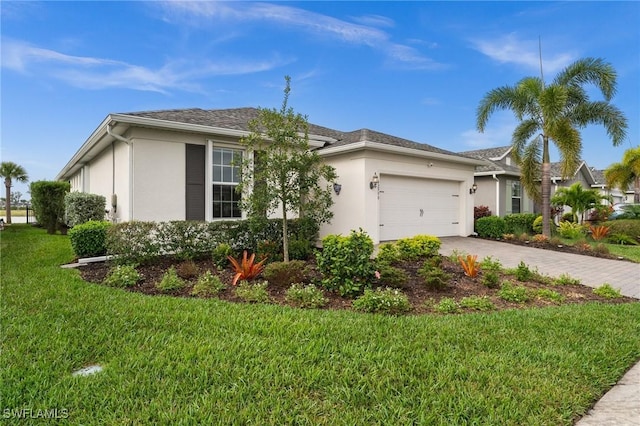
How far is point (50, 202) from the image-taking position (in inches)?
527

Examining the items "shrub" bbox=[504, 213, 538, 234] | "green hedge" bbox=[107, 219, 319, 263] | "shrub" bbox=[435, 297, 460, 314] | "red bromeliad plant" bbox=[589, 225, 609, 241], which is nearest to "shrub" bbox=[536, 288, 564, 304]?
"shrub" bbox=[435, 297, 460, 314]

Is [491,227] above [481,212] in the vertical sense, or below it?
below

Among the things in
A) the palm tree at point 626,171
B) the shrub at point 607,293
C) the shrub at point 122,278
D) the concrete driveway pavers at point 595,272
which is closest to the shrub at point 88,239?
the shrub at point 122,278

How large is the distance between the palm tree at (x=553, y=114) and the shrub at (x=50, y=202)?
59.0ft

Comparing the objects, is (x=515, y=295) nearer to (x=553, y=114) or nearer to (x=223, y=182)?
(x=223, y=182)

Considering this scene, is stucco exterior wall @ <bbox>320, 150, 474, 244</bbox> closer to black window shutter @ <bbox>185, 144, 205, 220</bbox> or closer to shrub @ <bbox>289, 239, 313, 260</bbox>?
shrub @ <bbox>289, 239, 313, 260</bbox>

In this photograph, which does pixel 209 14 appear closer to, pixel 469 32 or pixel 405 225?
pixel 469 32

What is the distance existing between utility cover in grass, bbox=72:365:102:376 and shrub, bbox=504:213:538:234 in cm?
1470

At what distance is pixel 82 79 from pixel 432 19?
11990 mm

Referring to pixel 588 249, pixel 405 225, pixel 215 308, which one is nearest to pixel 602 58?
pixel 588 249

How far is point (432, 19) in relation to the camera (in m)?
10.3

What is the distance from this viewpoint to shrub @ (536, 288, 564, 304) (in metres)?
5.38

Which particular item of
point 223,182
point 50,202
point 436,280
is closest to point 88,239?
point 223,182

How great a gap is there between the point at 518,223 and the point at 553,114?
492cm
